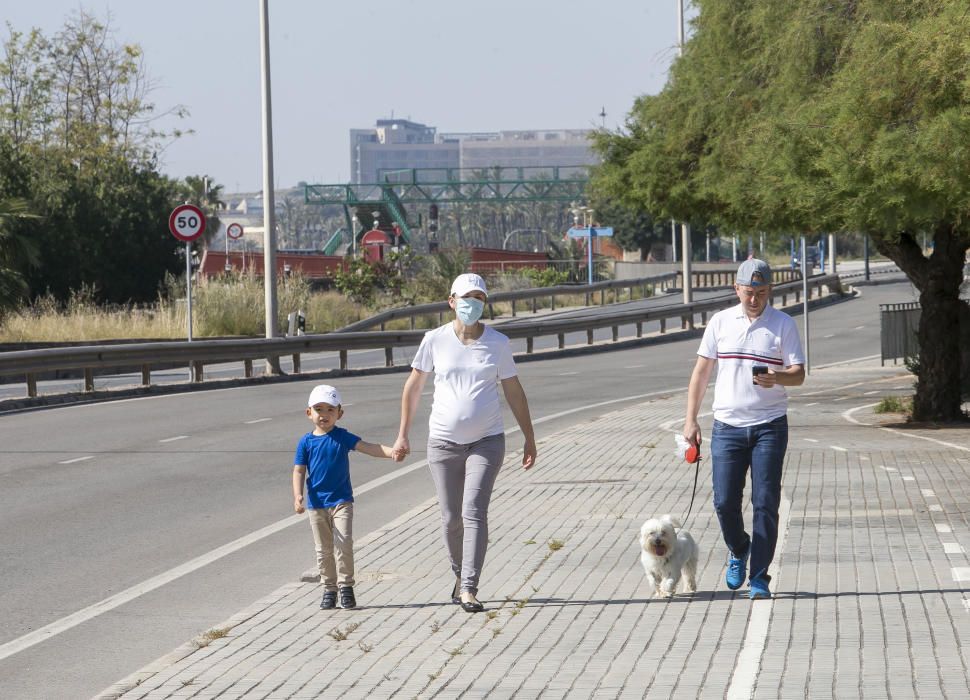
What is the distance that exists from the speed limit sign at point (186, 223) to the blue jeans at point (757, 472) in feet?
70.4

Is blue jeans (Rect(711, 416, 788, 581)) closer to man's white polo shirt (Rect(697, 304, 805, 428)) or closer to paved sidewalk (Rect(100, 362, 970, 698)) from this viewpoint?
man's white polo shirt (Rect(697, 304, 805, 428))

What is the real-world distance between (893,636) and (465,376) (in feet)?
8.29

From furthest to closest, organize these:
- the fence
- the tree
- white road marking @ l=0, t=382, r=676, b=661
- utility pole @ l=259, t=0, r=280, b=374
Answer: the tree, utility pole @ l=259, t=0, r=280, b=374, the fence, white road marking @ l=0, t=382, r=676, b=661

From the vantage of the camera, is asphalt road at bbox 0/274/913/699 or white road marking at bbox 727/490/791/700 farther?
asphalt road at bbox 0/274/913/699

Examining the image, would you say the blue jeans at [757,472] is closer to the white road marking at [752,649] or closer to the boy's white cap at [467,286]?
the white road marking at [752,649]

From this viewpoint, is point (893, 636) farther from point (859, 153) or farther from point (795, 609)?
point (859, 153)

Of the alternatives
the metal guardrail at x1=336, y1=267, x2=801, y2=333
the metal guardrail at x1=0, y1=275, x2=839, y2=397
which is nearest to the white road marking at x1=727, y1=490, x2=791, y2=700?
the metal guardrail at x1=0, y1=275, x2=839, y2=397

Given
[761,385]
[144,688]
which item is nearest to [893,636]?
[761,385]

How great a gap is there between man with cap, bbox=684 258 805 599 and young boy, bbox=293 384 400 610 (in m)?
1.89

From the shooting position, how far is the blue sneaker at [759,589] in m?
8.29

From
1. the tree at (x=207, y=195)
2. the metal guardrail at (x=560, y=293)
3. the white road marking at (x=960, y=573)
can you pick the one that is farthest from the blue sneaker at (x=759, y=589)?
the tree at (x=207, y=195)

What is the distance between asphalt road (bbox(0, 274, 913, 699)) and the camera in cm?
825

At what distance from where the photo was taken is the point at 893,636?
7.30 m

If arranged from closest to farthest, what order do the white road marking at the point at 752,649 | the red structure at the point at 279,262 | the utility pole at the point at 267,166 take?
1. the white road marking at the point at 752,649
2. the utility pole at the point at 267,166
3. the red structure at the point at 279,262
